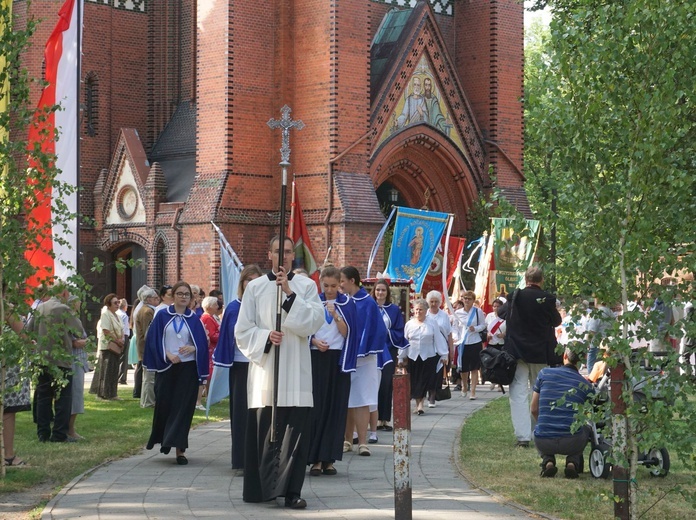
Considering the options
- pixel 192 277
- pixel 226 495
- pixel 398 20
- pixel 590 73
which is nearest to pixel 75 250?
pixel 226 495

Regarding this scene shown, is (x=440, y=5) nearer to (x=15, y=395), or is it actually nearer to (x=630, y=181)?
(x=15, y=395)

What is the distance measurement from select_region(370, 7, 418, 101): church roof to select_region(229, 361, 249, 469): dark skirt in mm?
20989

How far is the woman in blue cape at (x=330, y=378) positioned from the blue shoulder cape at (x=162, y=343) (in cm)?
150

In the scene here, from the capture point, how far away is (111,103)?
1437 inches

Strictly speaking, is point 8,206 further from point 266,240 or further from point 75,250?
point 266,240

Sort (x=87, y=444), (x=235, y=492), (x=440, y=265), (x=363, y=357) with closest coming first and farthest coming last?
(x=235, y=492) < (x=363, y=357) < (x=87, y=444) < (x=440, y=265)

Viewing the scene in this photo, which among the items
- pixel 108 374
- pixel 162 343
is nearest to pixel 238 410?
pixel 162 343

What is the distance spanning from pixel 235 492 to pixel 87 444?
401cm

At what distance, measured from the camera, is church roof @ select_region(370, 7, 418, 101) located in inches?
1259

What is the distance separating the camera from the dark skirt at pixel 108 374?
766 inches

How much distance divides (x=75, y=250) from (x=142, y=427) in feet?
8.05

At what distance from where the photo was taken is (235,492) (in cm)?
1005

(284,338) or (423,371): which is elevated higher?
(284,338)

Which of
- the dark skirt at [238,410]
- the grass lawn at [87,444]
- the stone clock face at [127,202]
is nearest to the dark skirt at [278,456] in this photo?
the dark skirt at [238,410]
